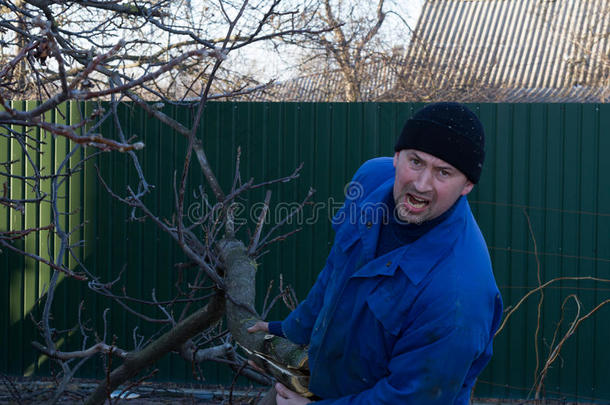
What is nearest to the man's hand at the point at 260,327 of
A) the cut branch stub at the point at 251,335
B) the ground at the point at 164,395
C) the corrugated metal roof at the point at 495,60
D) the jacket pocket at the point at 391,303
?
the cut branch stub at the point at 251,335

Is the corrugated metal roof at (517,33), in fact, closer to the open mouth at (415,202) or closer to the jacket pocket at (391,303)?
the open mouth at (415,202)

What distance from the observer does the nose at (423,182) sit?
1.95 metres

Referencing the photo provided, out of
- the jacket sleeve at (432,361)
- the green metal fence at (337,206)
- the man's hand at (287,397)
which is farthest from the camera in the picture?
the green metal fence at (337,206)

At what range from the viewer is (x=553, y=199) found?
5707 millimetres

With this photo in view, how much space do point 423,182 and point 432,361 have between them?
54 centimetres

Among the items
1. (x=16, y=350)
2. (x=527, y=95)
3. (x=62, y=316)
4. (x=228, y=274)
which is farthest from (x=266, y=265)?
(x=527, y=95)

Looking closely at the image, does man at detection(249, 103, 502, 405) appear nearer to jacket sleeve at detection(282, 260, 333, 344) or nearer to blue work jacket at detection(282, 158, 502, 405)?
blue work jacket at detection(282, 158, 502, 405)

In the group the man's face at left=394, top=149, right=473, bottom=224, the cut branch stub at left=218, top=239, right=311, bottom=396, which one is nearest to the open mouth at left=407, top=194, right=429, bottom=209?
the man's face at left=394, top=149, right=473, bottom=224

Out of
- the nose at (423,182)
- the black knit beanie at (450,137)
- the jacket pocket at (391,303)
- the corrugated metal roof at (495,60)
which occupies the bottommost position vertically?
the jacket pocket at (391,303)

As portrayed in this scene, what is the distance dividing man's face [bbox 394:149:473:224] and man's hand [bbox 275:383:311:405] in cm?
69

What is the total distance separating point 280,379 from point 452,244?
2.46 ft

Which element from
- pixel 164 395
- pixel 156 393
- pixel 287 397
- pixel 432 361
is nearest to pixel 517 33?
pixel 164 395

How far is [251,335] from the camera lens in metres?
2.45

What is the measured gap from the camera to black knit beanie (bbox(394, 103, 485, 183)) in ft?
6.39
